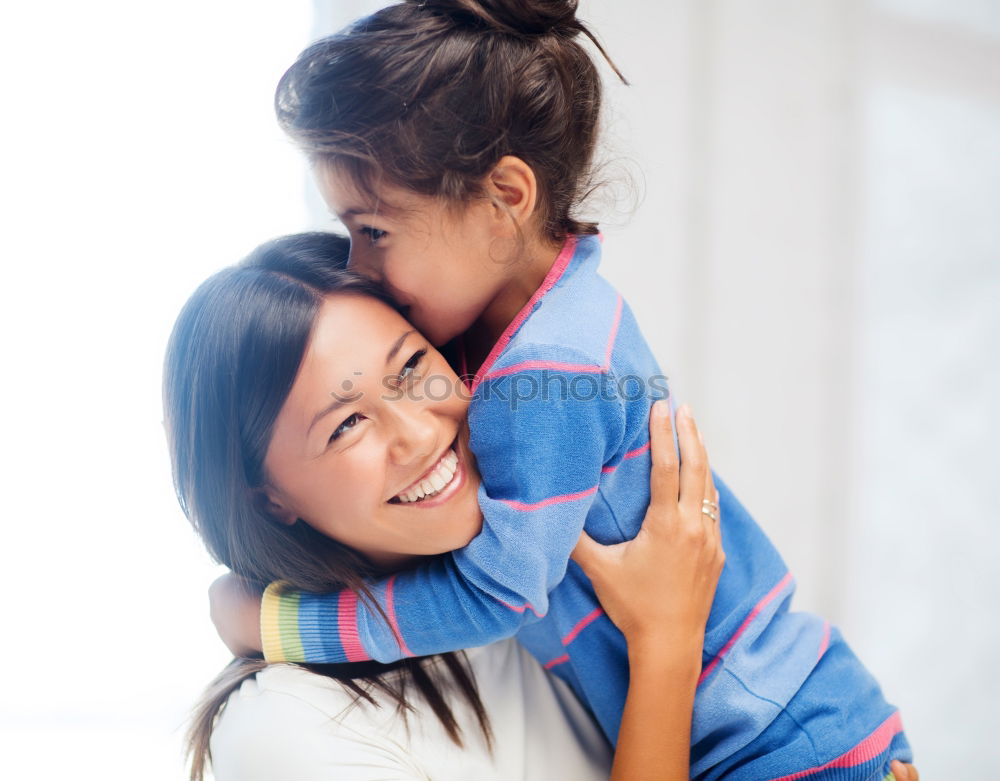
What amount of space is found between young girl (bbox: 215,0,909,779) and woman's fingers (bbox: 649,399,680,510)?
2 cm

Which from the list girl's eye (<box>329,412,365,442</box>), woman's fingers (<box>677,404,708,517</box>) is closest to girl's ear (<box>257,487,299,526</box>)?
girl's eye (<box>329,412,365,442</box>)

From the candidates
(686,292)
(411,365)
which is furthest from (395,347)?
(686,292)

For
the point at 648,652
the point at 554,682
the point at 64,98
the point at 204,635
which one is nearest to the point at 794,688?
the point at 648,652

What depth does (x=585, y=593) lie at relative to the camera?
106 cm

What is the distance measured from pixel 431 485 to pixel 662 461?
0.30 m

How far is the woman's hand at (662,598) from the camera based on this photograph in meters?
0.96

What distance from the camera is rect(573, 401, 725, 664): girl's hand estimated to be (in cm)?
99

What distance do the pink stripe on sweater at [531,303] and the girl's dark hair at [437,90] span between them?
0.13m

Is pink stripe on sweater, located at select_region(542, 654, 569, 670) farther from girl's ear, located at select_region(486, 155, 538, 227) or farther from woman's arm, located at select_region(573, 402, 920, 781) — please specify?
girl's ear, located at select_region(486, 155, 538, 227)

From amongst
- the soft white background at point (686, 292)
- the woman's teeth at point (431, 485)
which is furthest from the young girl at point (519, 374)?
the soft white background at point (686, 292)

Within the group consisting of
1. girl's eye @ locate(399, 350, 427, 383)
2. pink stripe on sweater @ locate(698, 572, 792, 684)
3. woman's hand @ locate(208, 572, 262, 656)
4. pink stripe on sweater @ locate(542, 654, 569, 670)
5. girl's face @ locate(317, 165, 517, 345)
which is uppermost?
girl's face @ locate(317, 165, 517, 345)

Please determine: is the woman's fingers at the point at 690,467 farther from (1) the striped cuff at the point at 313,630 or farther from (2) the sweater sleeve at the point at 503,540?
(1) the striped cuff at the point at 313,630

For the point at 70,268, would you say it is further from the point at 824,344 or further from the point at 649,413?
the point at 824,344

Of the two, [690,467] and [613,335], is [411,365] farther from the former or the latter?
[690,467]
